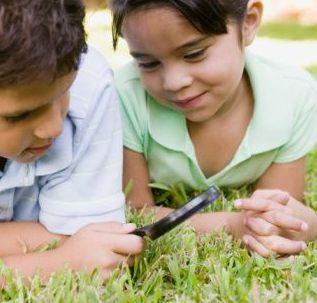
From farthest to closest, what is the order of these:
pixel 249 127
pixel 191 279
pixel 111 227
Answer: pixel 249 127, pixel 111 227, pixel 191 279

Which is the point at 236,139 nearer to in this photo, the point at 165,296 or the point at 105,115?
the point at 105,115

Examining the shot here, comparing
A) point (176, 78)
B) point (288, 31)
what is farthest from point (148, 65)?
point (288, 31)

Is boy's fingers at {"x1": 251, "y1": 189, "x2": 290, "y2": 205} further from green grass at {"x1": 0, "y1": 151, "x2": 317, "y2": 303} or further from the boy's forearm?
the boy's forearm

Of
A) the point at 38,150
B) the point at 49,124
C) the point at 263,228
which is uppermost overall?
the point at 49,124

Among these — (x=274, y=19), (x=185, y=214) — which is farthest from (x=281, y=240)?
(x=274, y=19)

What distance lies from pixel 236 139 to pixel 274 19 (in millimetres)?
5589

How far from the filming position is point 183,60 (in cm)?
236

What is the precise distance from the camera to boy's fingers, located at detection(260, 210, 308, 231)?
2.16 meters

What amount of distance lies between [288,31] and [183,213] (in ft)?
17.5

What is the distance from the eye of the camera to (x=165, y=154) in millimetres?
2693

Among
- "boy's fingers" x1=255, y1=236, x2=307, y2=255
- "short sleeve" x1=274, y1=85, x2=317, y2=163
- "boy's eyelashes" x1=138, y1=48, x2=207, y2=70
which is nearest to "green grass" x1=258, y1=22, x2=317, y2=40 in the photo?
"short sleeve" x1=274, y1=85, x2=317, y2=163

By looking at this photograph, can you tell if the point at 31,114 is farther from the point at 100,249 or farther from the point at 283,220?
the point at 283,220

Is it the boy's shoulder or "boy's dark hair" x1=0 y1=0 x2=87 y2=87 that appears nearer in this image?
"boy's dark hair" x1=0 y1=0 x2=87 y2=87

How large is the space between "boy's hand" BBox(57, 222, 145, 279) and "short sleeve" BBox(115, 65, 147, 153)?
654mm
